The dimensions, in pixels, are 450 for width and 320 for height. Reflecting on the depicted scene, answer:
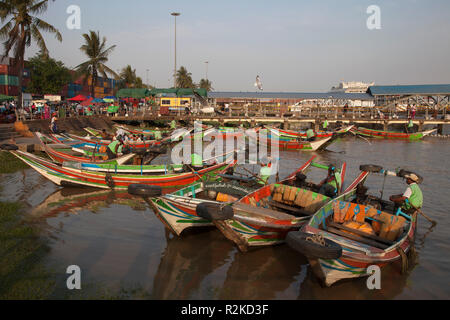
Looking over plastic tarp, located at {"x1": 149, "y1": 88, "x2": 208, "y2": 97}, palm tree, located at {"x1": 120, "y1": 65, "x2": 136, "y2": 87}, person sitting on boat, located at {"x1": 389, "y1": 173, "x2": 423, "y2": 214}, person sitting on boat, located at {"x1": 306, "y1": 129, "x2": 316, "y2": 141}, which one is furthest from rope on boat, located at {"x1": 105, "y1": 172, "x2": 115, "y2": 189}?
palm tree, located at {"x1": 120, "y1": 65, "x2": 136, "y2": 87}

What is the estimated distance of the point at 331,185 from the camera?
9031mm

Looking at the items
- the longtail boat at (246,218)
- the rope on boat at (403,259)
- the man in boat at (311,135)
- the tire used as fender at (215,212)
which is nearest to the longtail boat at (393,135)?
the man in boat at (311,135)

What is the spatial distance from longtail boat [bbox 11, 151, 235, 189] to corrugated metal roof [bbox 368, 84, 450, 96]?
32.4 meters

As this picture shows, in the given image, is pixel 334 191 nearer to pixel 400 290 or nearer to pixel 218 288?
pixel 400 290

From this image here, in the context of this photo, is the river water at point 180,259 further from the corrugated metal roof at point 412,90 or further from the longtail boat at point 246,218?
the corrugated metal roof at point 412,90

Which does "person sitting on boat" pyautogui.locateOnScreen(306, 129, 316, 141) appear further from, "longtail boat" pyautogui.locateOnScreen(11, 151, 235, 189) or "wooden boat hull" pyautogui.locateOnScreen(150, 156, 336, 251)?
"wooden boat hull" pyautogui.locateOnScreen(150, 156, 336, 251)

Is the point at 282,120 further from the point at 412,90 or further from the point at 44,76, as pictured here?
the point at 44,76

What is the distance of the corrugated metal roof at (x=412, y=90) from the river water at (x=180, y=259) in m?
28.4

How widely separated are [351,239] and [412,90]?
35635mm

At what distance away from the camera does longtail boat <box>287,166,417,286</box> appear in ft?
17.3

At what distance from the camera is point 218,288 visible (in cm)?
589

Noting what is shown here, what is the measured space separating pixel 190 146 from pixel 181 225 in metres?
16.9

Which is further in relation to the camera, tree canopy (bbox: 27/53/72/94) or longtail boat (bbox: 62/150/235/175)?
tree canopy (bbox: 27/53/72/94)
